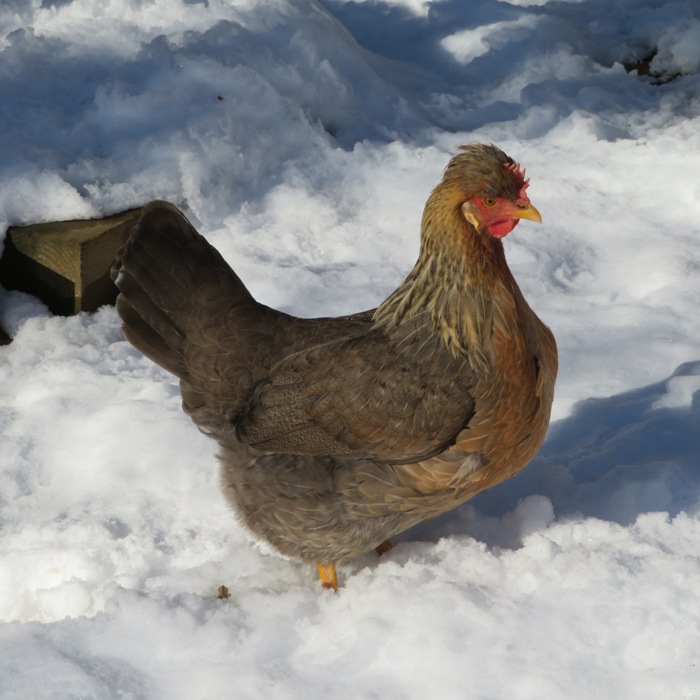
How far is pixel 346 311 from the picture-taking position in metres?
4.99

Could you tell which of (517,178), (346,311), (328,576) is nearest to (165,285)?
(328,576)

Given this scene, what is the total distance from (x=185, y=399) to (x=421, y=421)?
39.3 inches

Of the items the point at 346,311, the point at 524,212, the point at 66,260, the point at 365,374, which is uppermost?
the point at 524,212

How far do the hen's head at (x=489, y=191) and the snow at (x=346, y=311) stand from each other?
3.65ft

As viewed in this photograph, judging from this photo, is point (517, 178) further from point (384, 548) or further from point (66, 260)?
point (66, 260)

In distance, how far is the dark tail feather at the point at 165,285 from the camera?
3.63 m

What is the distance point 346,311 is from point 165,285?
152 cm

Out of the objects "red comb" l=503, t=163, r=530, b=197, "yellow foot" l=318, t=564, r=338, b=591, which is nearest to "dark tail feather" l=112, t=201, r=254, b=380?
"yellow foot" l=318, t=564, r=338, b=591

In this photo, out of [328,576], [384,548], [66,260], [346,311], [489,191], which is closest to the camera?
[489,191]

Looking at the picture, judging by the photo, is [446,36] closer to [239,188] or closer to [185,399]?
[239,188]

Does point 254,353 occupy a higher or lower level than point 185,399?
higher

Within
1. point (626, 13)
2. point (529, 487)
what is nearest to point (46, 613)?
point (529, 487)

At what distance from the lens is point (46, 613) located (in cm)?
343

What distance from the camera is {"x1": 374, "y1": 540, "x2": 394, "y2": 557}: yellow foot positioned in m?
3.72
